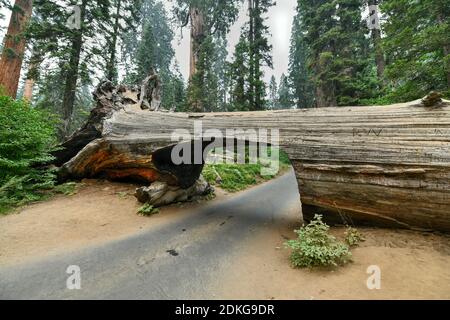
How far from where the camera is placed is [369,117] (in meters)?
5.48

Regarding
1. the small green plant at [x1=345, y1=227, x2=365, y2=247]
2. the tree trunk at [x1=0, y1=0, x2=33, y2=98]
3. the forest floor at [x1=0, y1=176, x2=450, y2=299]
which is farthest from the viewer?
the tree trunk at [x1=0, y1=0, x2=33, y2=98]

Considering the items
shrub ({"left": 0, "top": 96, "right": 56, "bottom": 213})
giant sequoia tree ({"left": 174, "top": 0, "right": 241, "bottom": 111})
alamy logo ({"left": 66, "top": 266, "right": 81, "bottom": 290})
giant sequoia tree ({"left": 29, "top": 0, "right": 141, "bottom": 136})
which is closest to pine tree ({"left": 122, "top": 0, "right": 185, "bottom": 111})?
giant sequoia tree ({"left": 174, "top": 0, "right": 241, "bottom": 111})

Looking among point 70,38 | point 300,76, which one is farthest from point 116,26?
point 300,76

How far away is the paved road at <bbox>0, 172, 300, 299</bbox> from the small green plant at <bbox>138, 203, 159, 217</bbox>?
2.93 ft

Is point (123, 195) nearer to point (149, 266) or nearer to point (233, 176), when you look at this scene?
point (149, 266)

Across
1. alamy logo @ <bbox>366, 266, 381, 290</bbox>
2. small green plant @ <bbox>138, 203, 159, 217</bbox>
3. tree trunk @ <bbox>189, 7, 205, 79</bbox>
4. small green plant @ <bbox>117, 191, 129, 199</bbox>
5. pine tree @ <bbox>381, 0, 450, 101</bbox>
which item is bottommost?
alamy logo @ <bbox>366, 266, 381, 290</bbox>

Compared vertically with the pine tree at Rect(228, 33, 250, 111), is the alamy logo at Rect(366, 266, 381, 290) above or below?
below

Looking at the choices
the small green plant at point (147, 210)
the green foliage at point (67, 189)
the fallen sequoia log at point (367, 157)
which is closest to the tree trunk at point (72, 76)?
the green foliage at point (67, 189)

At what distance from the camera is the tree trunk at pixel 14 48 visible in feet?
38.1

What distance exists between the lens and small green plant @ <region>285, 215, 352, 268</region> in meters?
4.12

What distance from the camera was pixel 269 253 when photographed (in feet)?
16.4

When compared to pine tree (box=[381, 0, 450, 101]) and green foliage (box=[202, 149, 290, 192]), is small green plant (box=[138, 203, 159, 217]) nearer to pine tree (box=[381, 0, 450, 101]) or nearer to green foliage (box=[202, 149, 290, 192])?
green foliage (box=[202, 149, 290, 192])

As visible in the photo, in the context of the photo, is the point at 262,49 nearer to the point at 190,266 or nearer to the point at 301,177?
the point at 301,177

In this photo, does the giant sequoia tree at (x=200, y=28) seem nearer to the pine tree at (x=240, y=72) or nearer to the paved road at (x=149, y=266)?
the pine tree at (x=240, y=72)
